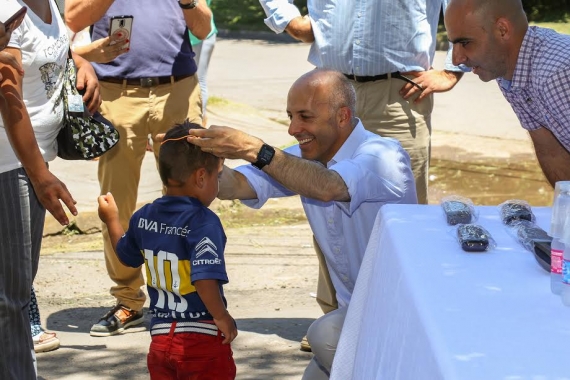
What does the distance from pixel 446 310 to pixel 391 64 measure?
113 inches

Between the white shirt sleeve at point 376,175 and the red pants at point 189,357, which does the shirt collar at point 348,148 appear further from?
the red pants at point 189,357

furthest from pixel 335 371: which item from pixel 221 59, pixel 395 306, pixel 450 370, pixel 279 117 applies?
A: pixel 221 59

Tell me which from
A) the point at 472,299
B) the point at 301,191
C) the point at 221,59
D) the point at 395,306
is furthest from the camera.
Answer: the point at 221,59

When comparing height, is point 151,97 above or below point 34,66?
below

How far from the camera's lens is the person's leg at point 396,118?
212 inches

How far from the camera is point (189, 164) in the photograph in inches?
148

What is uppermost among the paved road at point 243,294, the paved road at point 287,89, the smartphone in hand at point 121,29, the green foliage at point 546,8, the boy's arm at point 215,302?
the smartphone in hand at point 121,29

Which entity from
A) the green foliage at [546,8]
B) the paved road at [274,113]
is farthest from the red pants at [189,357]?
the green foliage at [546,8]

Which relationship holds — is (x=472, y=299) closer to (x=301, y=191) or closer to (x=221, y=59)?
(x=301, y=191)

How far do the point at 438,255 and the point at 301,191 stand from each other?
0.76 meters

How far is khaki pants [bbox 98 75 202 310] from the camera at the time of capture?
543cm

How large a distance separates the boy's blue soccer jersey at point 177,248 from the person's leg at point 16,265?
0.42 meters

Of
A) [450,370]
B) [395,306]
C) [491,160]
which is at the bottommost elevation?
[491,160]

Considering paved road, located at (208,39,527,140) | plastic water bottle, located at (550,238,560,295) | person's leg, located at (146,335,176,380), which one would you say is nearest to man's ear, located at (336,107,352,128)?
person's leg, located at (146,335,176,380)
